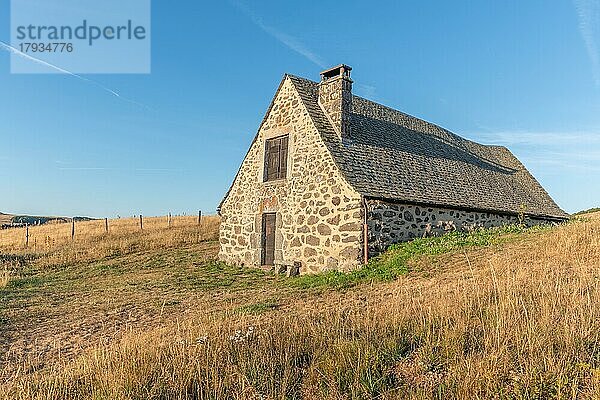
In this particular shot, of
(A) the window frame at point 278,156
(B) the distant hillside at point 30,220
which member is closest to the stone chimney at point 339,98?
(A) the window frame at point 278,156

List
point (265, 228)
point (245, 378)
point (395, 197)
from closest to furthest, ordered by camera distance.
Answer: point (245, 378) < point (395, 197) < point (265, 228)

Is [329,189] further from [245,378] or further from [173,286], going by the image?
[245,378]

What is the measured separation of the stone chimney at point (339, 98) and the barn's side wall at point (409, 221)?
10.9 ft

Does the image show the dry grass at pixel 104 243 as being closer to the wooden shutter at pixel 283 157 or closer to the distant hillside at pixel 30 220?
the wooden shutter at pixel 283 157

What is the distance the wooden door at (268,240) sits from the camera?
55.8 feet

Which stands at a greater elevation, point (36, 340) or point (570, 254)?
point (570, 254)

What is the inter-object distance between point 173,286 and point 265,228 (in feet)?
15.3

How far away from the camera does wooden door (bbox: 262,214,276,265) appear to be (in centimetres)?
1700

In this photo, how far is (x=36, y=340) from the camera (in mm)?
8289

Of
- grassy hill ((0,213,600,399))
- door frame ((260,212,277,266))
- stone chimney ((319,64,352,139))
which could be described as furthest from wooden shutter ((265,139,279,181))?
grassy hill ((0,213,600,399))

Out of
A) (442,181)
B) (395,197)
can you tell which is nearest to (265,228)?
(395,197)

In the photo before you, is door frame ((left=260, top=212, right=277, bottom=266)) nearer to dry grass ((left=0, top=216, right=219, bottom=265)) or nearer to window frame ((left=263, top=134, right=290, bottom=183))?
window frame ((left=263, top=134, right=290, bottom=183))

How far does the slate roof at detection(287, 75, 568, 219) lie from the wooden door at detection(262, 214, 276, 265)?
3941mm

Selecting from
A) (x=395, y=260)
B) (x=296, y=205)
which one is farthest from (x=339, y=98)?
(x=395, y=260)
